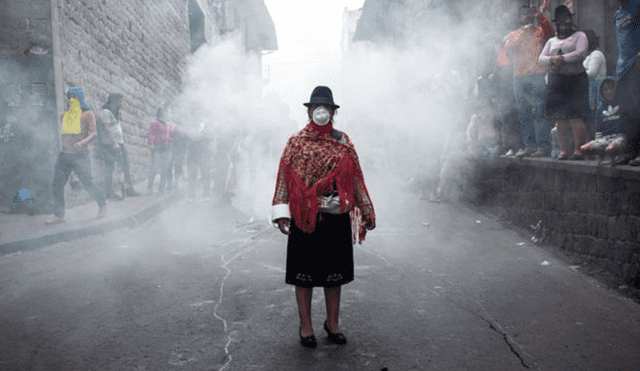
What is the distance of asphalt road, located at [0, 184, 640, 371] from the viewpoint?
3.06 m

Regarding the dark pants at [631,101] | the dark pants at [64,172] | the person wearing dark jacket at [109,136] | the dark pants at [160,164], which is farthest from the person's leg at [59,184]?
the dark pants at [631,101]

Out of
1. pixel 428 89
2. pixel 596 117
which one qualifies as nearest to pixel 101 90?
pixel 428 89

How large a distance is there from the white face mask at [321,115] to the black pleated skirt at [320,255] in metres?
0.55

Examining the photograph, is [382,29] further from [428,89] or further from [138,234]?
[138,234]

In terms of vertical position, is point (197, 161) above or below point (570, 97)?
below

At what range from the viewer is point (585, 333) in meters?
3.40

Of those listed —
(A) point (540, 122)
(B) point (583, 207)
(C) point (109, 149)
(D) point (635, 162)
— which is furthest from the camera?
(C) point (109, 149)

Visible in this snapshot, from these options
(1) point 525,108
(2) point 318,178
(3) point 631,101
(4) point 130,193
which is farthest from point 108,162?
(3) point 631,101

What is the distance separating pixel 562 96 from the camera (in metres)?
6.06

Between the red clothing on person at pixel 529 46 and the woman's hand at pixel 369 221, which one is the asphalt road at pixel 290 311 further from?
the red clothing on person at pixel 529 46

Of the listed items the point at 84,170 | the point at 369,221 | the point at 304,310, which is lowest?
the point at 304,310

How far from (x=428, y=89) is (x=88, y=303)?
8.72 meters

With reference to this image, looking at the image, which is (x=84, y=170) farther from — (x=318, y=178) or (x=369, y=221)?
(x=369, y=221)

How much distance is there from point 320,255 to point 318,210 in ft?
0.87
